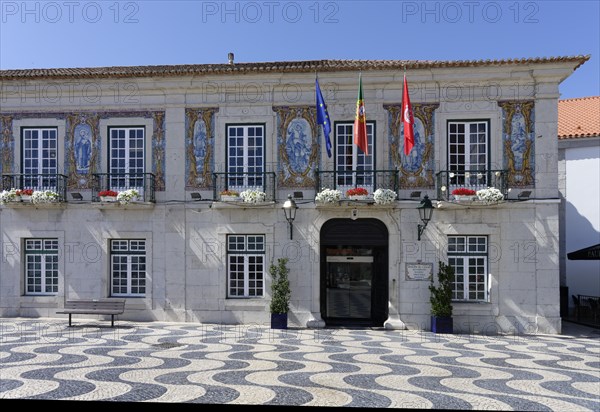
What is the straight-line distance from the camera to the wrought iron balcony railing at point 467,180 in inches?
551

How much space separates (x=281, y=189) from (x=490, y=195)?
555 cm

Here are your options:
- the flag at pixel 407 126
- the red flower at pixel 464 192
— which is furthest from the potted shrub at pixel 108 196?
the red flower at pixel 464 192

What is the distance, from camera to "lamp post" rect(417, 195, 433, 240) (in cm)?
1338

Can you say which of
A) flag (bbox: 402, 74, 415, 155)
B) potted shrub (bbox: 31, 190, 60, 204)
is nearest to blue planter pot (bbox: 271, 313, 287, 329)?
flag (bbox: 402, 74, 415, 155)

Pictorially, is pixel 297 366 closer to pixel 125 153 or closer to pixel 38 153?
pixel 125 153

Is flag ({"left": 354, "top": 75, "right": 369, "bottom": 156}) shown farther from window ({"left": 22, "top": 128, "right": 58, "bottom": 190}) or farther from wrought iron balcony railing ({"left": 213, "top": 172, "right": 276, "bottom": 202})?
window ({"left": 22, "top": 128, "right": 58, "bottom": 190})

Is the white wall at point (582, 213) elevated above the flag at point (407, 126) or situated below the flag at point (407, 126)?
below

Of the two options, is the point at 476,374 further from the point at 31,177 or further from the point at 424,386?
the point at 31,177

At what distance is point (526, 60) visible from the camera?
1377 centimetres

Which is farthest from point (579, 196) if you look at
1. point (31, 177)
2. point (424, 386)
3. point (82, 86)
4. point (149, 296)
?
point (31, 177)

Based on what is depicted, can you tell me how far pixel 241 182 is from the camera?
581 inches

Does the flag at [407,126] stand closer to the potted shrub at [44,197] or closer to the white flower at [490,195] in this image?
the white flower at [490,195]

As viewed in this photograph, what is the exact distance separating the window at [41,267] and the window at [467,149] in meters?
11.5

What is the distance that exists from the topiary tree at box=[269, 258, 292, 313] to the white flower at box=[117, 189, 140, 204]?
168 inches
